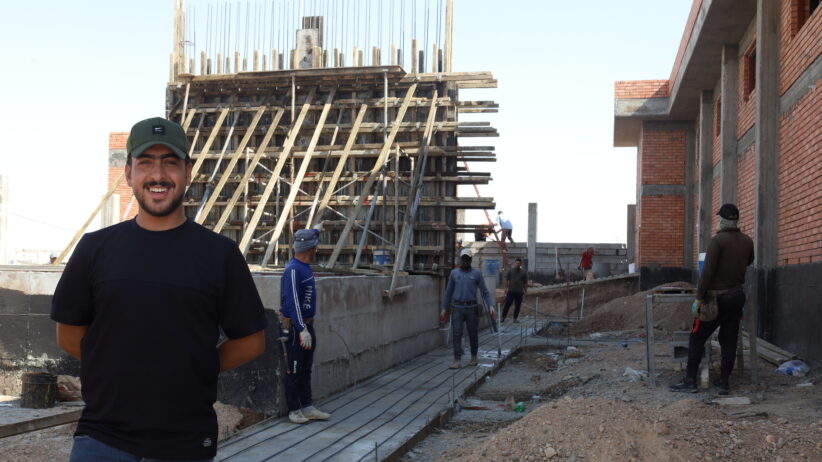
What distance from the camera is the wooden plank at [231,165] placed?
19500 mm

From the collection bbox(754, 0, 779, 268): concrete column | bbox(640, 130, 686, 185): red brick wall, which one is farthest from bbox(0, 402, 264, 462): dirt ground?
bbox(640, 130, 686, 185): red brick wall

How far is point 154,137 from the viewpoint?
9.74 feet

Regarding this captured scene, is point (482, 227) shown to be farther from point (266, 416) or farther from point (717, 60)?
point (266, 416)

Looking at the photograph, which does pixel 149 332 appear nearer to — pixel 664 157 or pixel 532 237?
pixel 664 157

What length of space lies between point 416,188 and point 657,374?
8.54m

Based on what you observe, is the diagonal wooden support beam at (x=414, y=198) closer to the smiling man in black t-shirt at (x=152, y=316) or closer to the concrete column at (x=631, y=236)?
the smiling man in black t-shirt at (x=152, y=316)

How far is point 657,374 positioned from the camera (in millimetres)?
10352

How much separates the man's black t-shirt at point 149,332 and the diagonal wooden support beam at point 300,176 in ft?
46.9

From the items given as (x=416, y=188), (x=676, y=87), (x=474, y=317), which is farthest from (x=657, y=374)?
(x=676, y=87)

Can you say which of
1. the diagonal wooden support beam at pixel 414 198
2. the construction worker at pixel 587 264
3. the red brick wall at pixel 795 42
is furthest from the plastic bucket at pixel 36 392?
the construction worker at pixel 587 264

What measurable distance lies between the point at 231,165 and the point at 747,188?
37.4 ft

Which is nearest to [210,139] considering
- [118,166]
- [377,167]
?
[377,167]

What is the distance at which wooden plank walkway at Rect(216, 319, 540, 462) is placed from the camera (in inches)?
267

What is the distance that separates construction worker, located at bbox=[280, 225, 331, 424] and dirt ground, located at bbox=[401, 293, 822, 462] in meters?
1.27
